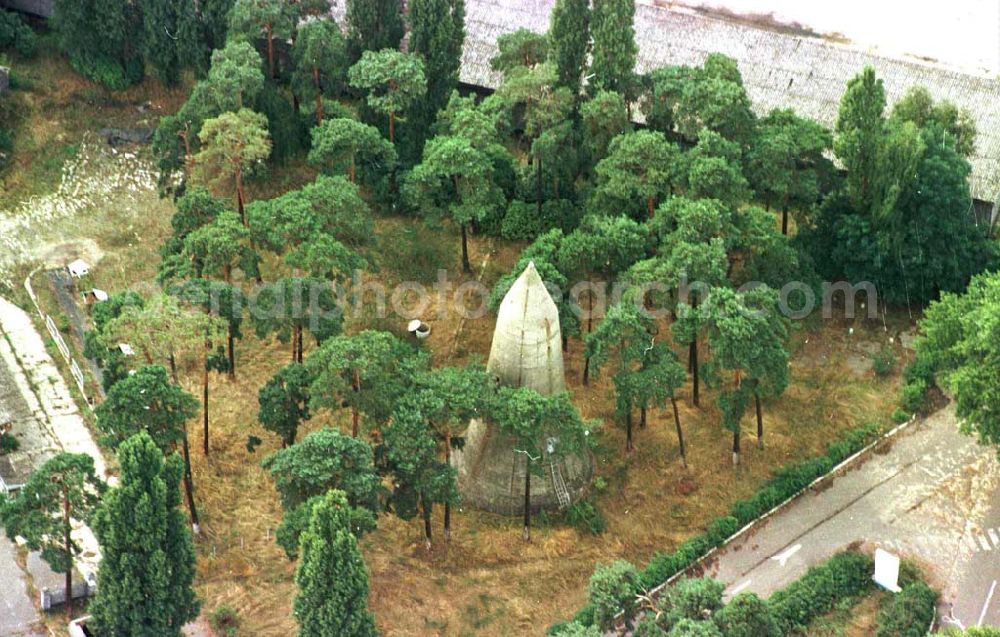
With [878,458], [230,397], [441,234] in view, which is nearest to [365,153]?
[441,234]

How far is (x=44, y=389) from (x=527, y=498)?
17014mm

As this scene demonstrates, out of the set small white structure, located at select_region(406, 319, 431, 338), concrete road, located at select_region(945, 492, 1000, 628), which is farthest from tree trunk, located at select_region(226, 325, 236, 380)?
concrete road, located at select_region(945, 492, 1000, 628)

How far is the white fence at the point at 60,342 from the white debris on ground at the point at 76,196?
41.4 inches

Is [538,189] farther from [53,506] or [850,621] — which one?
[53,506]

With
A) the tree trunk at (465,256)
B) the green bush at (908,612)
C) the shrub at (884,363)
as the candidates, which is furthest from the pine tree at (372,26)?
the green bush at (908,612)

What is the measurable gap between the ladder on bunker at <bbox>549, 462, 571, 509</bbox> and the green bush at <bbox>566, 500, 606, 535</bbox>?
25 cm

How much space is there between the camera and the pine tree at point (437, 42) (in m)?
61.7

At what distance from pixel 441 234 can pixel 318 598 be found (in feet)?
75.5

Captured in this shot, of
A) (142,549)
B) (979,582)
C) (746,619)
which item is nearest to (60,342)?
(142,549)

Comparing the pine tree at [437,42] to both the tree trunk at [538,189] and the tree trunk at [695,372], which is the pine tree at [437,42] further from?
the tree trunk at [695,372]

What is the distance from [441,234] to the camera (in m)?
62.3

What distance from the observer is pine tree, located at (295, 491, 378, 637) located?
4147 centimetres

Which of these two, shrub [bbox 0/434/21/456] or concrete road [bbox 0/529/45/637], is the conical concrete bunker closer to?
concrete road [bbox 0/529/45/637]

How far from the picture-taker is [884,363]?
2260 inches
